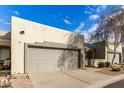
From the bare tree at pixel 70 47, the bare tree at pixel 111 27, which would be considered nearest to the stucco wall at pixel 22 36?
the bare tree at pixel 70 47

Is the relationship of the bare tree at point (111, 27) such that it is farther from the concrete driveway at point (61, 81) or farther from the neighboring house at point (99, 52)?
the concrete driveway at point (61, 81)

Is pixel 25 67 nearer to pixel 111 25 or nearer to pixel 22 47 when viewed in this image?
pixel 22 47

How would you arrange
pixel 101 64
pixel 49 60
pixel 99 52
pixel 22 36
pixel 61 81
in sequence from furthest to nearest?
pixel 99 52 < pixel 101 64 < pixel 49 60 < pixel 22 36 < pixel 61 81

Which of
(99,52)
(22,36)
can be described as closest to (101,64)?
(99,52)

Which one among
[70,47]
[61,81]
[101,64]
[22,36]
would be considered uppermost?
[22,36]

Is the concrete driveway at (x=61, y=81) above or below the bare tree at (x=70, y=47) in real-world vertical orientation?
below

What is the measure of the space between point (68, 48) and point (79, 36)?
257 cm

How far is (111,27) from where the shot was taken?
63.8ft

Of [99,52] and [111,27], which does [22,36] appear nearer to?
[111,27]

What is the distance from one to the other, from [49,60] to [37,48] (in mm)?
1893

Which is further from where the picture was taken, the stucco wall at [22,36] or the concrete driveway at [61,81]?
the stucco wall at [22,36]

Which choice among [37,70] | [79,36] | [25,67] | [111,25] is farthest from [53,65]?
[111,25]

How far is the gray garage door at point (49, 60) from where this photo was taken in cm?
1428

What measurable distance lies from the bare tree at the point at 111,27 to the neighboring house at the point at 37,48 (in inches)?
169
